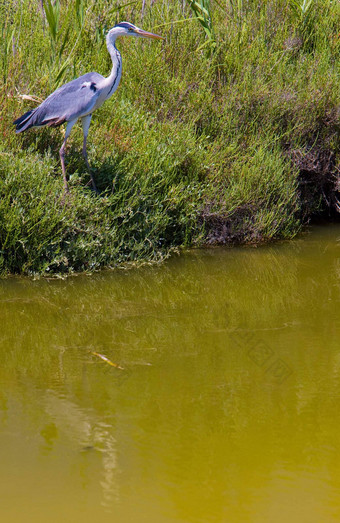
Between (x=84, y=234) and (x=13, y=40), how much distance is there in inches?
99.3

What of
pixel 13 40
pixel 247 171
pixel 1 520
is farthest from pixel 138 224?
pixel 1 520

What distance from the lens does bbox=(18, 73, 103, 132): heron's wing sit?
608 cm

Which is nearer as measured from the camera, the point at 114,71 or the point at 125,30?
the point at 114,71

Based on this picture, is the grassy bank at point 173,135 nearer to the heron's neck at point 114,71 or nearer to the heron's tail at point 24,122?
the heron's tail at point 24,122

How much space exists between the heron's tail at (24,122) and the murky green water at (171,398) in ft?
4.59

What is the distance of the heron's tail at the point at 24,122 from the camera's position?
6047 millimetres

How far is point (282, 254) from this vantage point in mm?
6648

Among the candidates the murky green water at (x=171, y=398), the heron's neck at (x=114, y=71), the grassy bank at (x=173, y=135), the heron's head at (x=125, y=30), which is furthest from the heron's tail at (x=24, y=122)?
the murky green water at (x=171, y=398)

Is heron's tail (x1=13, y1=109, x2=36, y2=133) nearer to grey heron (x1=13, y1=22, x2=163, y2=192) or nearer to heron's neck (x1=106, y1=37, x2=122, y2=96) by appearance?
grey heron (x1=13, y1=22, x2=163, y2=192)

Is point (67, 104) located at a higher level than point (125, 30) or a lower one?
lower

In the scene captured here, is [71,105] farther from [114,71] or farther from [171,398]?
[171,398]

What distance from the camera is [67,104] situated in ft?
20.2

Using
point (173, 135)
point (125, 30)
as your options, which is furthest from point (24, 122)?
point (173, 135)

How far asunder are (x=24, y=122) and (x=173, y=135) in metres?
1.56
